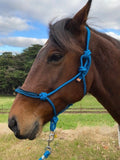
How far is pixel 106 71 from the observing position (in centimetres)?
240

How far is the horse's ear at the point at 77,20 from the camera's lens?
2.16 m

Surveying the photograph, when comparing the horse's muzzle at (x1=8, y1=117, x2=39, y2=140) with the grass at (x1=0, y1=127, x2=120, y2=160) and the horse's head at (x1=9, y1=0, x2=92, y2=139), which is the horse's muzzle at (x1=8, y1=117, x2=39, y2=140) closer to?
the horse's head at (x1=9, y1=0, x2=92, y2=139)

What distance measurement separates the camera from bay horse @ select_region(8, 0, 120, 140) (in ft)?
6.56

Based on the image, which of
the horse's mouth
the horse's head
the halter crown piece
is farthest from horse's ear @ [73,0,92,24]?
the horse's mouth

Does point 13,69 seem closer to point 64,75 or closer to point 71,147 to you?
point 71,147

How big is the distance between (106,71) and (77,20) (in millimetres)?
836

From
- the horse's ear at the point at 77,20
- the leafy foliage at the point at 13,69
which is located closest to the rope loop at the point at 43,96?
the horse's ear at the point at 77,20

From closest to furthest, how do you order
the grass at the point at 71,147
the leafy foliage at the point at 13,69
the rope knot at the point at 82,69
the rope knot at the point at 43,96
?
1. the rope knot at the point at 43,96
2. the rope knot at the point at 82,69
3. the grass at the point at 71,147
4. the leafy foliage at the point at 13,69

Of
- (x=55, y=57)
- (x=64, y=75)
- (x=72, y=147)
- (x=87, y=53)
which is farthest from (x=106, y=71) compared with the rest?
(x=72, y=147)

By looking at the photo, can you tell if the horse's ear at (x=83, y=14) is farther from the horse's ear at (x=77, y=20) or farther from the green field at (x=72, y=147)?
the green field at (x=72, y=147)

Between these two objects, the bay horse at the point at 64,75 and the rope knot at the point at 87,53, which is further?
the rope knot at the point at 87,53

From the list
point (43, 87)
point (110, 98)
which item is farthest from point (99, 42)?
point (43, 87)

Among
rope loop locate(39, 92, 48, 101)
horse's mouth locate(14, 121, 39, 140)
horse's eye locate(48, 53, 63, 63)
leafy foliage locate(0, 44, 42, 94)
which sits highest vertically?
horse's eye locate(48, 53, 63, 63)

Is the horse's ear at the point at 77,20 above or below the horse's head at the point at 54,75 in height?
above
